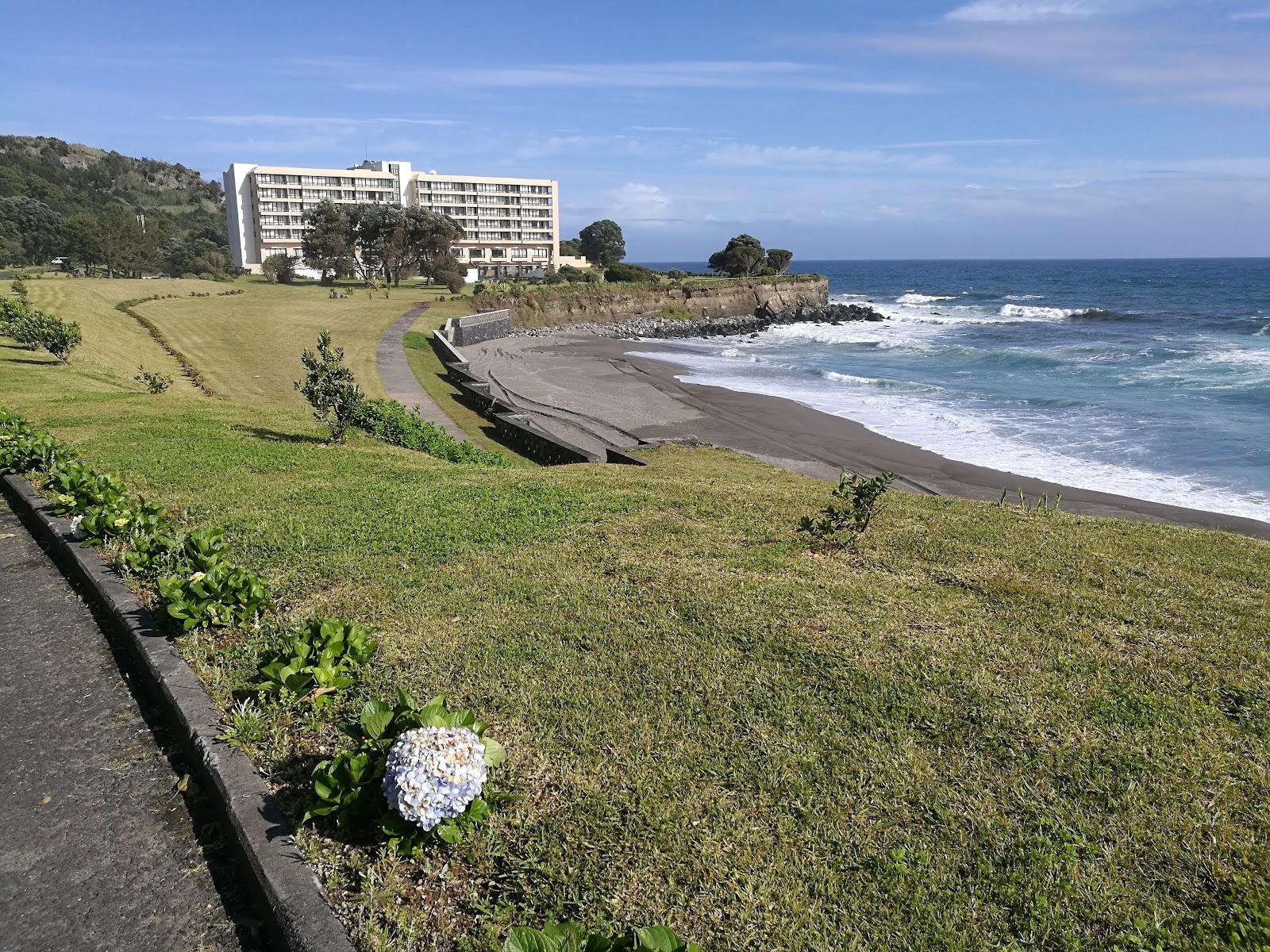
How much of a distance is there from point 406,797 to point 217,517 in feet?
19.2

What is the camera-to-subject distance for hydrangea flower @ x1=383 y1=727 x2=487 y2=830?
136 inches

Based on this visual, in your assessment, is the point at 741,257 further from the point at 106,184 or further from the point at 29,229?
the point at 106,184

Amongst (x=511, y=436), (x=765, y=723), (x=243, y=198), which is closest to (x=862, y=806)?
(x=765, y=723)

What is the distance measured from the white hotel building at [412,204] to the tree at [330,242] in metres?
23.8

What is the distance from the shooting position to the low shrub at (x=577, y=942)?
109 inches

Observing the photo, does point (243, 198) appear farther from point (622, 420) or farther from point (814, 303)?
point (622, 420)

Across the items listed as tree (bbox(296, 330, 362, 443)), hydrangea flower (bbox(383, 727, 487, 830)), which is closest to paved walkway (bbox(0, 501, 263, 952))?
hydrangea flower (bbox(383, 727, 487, 830))

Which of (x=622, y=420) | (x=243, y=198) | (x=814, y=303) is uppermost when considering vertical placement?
(x=243, y=198)

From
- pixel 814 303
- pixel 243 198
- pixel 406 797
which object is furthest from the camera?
pixel 243 198

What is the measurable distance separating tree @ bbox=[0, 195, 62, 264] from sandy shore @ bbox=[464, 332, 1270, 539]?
2940 inches

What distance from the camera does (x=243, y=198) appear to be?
350 feet

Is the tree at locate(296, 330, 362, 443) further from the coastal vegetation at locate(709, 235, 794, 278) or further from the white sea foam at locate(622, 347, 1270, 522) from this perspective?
the coastal vegetation at locate(709, 235, 794, 278)

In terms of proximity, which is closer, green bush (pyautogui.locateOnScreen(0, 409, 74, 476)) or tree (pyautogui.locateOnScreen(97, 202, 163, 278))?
green bush (pyautogui.locateOnScreen(0, 409, 74, 476))

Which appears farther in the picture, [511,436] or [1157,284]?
[1157,284]
